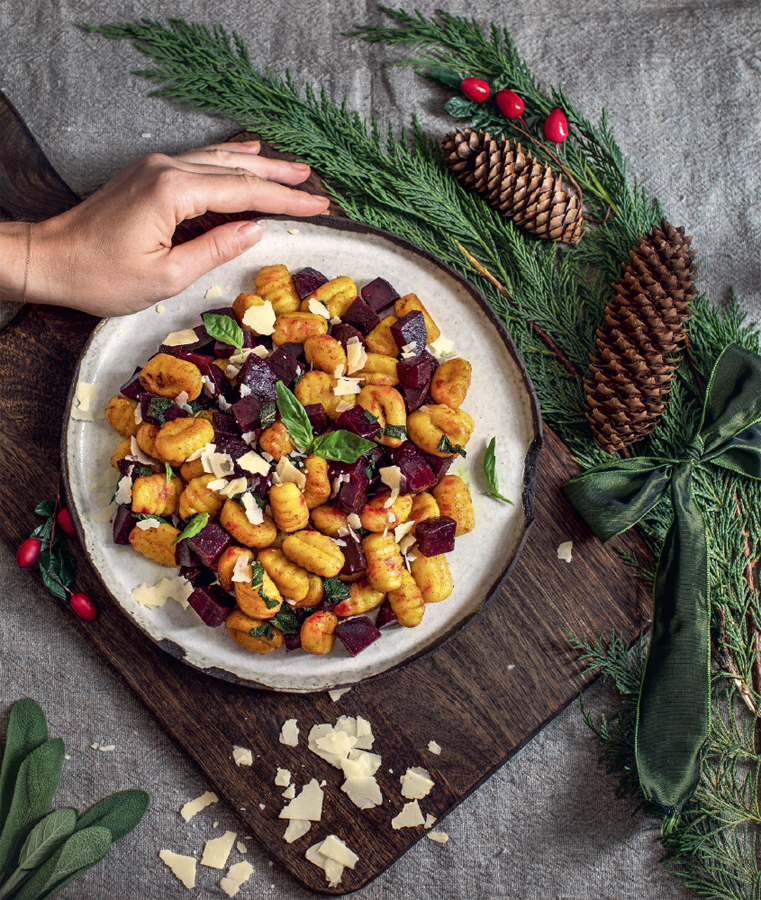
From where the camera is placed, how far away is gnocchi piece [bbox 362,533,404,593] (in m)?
1.41

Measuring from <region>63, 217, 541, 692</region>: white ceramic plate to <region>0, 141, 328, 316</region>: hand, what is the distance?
0.20 ft

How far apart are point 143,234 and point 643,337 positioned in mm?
1205

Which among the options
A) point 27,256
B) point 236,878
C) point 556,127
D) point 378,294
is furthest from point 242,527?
point 556,127

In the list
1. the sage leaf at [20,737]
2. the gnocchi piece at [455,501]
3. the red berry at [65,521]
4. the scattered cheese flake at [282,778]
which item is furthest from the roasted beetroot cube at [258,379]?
the sage leaf at [20,737]

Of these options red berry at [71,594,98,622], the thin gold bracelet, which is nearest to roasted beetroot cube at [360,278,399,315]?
the thin gold bracelet

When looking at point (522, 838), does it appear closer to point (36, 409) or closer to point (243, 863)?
point (243, 863)

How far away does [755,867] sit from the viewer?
1.68 metres

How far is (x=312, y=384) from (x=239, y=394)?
0.17 m

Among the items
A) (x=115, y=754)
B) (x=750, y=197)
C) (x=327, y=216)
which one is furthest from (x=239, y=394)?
(x=750, y=197)

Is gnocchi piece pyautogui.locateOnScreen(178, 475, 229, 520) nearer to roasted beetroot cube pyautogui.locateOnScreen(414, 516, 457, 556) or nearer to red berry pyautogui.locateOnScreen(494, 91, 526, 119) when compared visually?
roasted beetroot cube pyautogui.locateOnScreen(414, 516, 457, 556)

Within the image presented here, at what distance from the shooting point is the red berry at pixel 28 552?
161 cm

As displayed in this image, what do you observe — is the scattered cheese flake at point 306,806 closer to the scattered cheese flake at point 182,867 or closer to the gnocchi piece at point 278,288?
the scattered cheese flake at point 182,867

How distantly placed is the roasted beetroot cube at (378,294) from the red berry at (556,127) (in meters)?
0.65

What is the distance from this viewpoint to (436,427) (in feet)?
4.89
